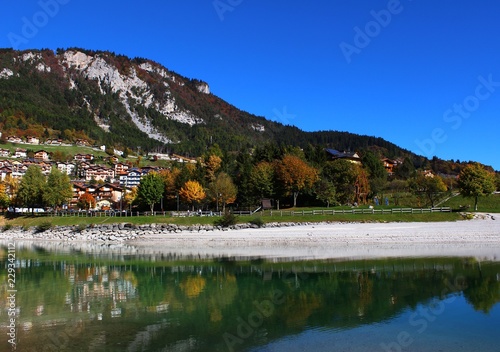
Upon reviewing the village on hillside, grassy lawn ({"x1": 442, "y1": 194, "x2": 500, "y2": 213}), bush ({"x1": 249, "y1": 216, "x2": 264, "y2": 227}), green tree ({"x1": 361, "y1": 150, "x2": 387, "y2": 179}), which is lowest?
bush ({"x1": 249, "y1": 216, "x2": 264, "y2": 227})

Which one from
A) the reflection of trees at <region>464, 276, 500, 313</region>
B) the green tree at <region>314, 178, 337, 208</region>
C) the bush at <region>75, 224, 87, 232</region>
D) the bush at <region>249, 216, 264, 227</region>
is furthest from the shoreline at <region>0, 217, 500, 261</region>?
the green tree at <region>314, 178, 337, 208</region>

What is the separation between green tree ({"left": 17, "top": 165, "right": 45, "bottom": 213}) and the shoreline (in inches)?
1004

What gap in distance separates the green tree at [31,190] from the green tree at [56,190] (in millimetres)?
1410

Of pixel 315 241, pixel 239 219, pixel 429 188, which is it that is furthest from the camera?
pixel 429 188

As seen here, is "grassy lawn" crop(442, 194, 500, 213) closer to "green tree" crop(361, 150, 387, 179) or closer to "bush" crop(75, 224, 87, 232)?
"green tree" crop(361, 150, 387, 179)

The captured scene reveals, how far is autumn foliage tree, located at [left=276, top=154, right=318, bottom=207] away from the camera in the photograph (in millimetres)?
65750

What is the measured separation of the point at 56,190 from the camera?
245ft

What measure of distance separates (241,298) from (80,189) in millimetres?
114478

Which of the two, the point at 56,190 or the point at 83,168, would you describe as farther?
the point at 83,168

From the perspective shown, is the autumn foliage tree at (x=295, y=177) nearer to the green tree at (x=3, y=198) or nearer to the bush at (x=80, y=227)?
the bush at (x=80, y=227)

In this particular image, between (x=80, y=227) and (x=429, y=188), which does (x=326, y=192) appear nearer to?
(x=429, y=188)

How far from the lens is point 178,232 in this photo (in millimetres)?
52062

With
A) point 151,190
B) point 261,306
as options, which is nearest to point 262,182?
point 151,190

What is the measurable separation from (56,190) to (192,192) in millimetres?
25693
